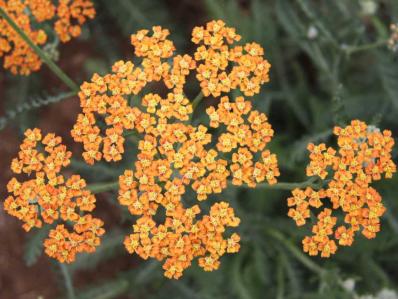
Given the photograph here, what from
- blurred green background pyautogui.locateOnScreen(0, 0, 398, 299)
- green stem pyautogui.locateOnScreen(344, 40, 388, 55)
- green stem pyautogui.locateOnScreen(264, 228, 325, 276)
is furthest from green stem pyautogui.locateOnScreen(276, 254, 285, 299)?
green stem pyautogui.locateOnScreen(344, 40, 388, 55)

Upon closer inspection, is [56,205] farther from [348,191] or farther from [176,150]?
[348,191]

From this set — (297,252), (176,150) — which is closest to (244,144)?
(176,150)

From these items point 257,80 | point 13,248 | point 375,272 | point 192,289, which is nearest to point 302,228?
point 375,272

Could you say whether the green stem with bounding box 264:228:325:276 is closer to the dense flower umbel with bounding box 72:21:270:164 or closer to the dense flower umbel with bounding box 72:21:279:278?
the dense flower umbel with bounding box 72:21:279:278

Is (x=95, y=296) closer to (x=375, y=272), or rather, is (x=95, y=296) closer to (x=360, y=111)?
(x=375, y=272)

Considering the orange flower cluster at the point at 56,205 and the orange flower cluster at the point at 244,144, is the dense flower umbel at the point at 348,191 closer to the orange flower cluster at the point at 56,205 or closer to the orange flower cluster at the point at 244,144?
the orange flower cluster at the point at 244,144
